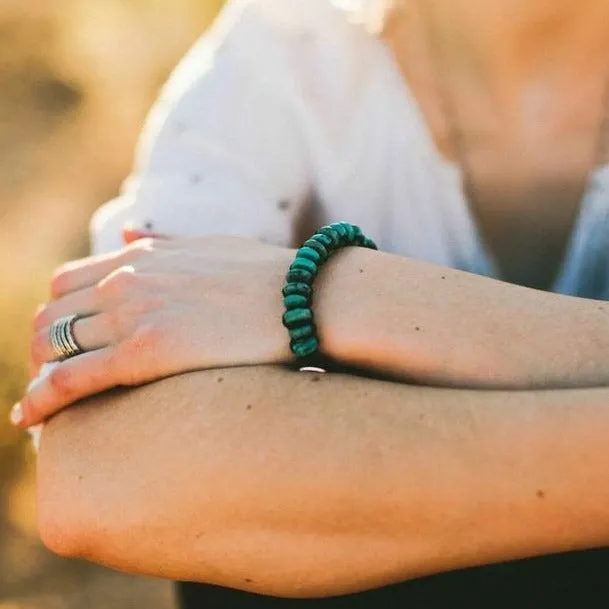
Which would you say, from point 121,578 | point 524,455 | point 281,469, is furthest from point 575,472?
point 121,578

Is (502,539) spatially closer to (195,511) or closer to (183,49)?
(195,511)

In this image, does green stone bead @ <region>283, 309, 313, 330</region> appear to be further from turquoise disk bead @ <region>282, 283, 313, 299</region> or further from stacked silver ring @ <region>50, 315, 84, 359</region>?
stacked silver ring @ <region>50, 315, 84, 359</region>

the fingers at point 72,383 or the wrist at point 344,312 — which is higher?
the wrist at point 344,312

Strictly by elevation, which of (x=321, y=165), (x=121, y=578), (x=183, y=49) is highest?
(x=183, y=49)

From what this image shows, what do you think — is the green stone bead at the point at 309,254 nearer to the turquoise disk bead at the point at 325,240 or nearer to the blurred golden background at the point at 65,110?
the turquoise disk bead at the point at 325,240

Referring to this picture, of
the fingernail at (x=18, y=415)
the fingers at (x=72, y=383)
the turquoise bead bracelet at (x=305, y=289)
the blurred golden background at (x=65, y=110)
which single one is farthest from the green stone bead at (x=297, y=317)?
the blurred golden background at (x=65, y=110)

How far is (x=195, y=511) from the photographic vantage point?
60cm

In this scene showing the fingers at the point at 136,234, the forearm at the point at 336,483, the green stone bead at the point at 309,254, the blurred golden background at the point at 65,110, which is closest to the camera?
the forearm at the point at 336,483

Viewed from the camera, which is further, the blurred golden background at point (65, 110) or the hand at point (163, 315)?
the blurred golden background at point (65, 110)

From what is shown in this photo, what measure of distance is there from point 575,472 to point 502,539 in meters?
0.07

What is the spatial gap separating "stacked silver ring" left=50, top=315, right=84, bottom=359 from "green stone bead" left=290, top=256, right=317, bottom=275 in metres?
0.21

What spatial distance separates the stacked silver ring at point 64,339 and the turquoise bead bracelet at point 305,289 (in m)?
0.20

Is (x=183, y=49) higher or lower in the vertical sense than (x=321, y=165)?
higher

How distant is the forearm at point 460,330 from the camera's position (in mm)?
650
